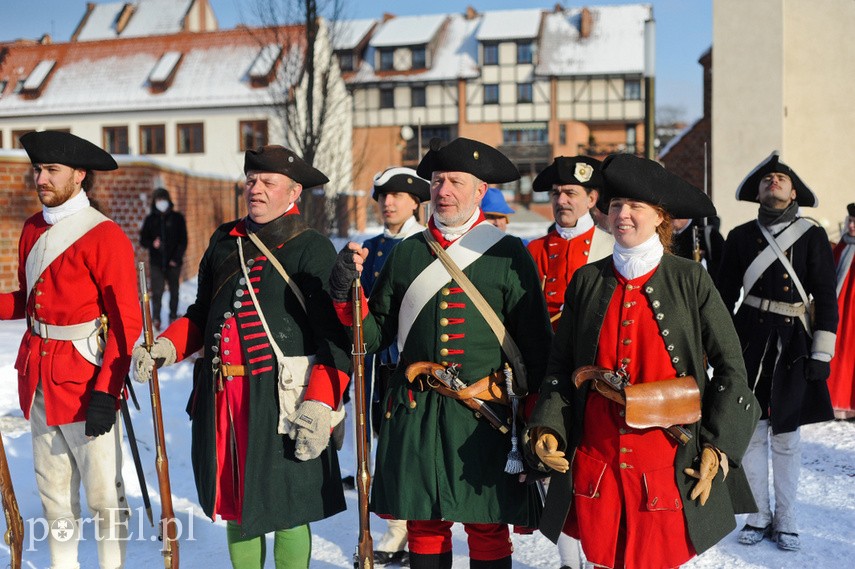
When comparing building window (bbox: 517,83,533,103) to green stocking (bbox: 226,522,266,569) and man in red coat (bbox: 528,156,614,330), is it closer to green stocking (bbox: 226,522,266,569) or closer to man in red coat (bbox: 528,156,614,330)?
man in red coat (bbox: 528,156,614,330)

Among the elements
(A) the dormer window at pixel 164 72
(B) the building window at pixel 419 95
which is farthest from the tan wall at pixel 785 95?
(B) the building window at pixel 419 95

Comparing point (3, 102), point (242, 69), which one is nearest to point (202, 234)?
point (242, 69)

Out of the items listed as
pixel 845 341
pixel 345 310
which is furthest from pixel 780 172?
pixel 845 341

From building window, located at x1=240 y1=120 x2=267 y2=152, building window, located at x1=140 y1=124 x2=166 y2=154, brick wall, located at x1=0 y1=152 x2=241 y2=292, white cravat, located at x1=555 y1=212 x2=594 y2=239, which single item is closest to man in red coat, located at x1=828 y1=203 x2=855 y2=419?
white cravat, located at x1=555 y1=212 x2=594 y2=239

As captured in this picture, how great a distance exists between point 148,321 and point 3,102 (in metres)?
38.9

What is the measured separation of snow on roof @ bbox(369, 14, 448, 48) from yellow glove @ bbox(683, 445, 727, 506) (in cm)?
4212

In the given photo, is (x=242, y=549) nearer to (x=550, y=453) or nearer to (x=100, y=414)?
(x=100, y=414)

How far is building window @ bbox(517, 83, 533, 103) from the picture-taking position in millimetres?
42312

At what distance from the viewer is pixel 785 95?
18.7 m

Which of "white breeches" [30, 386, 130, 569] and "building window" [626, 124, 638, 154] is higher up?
"building window" [626, 124, 638, 154]

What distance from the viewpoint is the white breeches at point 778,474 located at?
15.8 feet

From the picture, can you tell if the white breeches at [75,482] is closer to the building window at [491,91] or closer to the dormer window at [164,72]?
the dormer window at [164,72]

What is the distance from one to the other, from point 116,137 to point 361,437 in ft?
119

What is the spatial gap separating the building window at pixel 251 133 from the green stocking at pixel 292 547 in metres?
32.2
